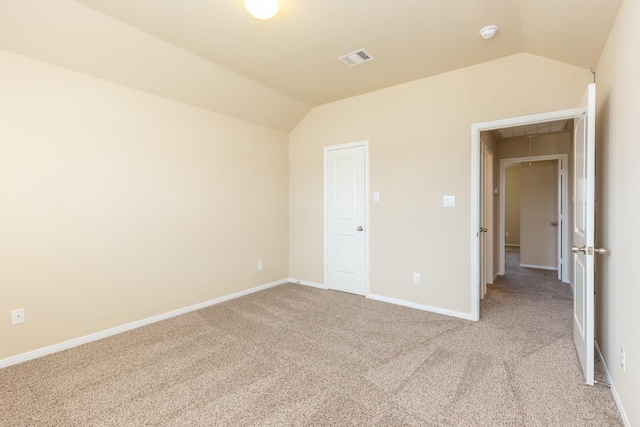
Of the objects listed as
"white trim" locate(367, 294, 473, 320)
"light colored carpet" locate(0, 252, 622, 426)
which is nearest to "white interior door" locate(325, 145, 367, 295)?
"white trim" locate(367, 294, 473, 320)

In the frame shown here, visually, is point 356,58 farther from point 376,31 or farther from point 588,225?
point 588,225

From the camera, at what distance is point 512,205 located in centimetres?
875

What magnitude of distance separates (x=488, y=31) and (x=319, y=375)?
119 inches

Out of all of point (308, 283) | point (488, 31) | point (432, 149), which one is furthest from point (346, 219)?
point (488, 31)

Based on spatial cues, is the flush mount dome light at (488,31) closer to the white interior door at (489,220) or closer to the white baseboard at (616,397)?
the white interior door at (489,220)

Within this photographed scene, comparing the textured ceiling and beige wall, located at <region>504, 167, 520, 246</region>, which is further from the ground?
the textured ceiling

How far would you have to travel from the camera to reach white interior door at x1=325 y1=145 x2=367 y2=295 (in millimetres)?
4043

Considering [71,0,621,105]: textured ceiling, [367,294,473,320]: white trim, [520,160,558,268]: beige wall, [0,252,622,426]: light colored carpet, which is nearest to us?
[0,252,622,426]: light colored carpet

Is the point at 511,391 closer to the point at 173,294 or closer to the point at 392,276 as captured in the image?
the point at 392,276

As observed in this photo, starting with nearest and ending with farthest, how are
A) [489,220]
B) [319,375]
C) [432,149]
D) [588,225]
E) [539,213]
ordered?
1. [588,225]
2. [319,375]
3. [432,149]
4. [489,220]
5. [539,213]

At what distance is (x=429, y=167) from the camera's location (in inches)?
136

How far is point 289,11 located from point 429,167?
2.18 m

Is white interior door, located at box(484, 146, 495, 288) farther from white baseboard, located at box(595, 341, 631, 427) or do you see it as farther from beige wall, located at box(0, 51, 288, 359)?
beige wall, located at box(0, 51, 288, 359)

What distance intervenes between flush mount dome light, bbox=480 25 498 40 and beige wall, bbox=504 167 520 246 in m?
7.27
